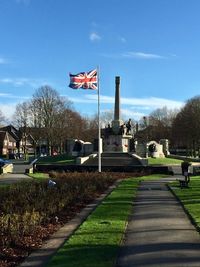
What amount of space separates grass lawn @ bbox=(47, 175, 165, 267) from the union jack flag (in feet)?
89.8

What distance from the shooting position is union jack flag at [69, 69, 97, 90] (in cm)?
4334

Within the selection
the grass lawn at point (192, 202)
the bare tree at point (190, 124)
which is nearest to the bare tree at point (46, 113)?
the bare tree at point (190, 124)

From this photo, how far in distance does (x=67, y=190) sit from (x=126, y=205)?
4.22 metres

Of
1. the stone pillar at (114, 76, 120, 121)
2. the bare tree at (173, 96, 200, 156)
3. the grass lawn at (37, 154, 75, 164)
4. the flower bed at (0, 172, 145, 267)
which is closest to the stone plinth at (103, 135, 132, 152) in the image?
the stone pillar at (114, 76, 120, 121)

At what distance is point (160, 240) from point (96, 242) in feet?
4.67

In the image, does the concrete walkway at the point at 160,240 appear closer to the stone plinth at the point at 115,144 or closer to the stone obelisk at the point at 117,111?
the stone obelisk at the point at 117,111

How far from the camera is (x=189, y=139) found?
10444 cm

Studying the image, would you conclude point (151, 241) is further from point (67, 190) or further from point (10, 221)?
point (67, 190)

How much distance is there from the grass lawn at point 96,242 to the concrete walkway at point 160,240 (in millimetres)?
Result: 232

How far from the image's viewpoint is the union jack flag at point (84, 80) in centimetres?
4334

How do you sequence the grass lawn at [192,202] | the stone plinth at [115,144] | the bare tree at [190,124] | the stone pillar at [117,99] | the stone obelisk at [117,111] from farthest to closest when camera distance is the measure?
the bare tree at [190,124] < the stone pillar at [117,99] < the stone plinth at [115,144] < the stone obelisk at [117,111] < the grass lawn at [192,202]

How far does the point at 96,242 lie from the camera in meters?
10.7

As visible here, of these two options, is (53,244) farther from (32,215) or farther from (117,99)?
(117,99)

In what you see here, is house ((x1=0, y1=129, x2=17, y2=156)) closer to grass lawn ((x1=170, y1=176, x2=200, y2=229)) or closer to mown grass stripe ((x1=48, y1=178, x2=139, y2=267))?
grass lawn ((x1=170, y1=176, x2=200, y2=229))
